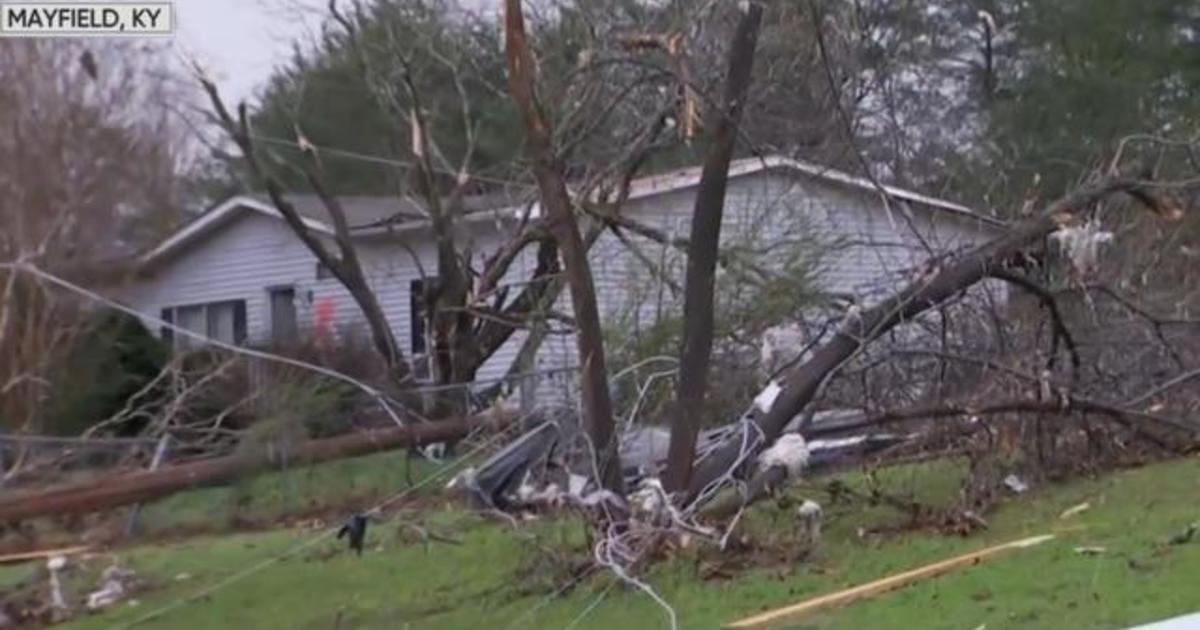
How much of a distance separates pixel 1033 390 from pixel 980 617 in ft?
10.5

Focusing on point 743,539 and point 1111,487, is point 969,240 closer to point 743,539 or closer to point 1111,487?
point 1111,487

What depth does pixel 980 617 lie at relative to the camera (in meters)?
8.15

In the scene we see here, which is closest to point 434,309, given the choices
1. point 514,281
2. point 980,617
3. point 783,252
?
point 514,281

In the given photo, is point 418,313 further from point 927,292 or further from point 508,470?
point 927,292

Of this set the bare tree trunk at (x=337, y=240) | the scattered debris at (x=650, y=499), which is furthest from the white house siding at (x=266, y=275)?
the scattered debris at (x=650, y=499)

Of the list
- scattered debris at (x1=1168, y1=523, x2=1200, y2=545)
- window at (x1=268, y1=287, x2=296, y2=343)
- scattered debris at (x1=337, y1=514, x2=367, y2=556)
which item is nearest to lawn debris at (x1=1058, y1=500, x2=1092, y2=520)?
scattered debris at (x1=1168, y1=523, x2=1200, y2=545)

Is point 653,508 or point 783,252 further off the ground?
point 783,252

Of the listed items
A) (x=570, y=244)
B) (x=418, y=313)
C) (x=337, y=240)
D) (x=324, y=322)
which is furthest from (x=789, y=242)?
(x=324, y=322)

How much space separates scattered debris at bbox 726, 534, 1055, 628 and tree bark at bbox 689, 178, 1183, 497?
1.63 meters

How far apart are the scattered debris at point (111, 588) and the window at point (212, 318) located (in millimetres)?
18958

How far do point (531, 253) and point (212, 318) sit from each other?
510 inches

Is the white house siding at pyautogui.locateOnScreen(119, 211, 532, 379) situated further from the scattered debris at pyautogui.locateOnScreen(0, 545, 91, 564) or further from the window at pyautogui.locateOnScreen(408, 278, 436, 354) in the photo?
the scattered debris at pyautogui.locateOnScreen(0, 545, 91, 564)

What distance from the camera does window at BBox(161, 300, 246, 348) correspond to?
31.2 metres

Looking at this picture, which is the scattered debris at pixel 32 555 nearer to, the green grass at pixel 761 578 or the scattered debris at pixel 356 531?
the green grass at pixel 761 578
